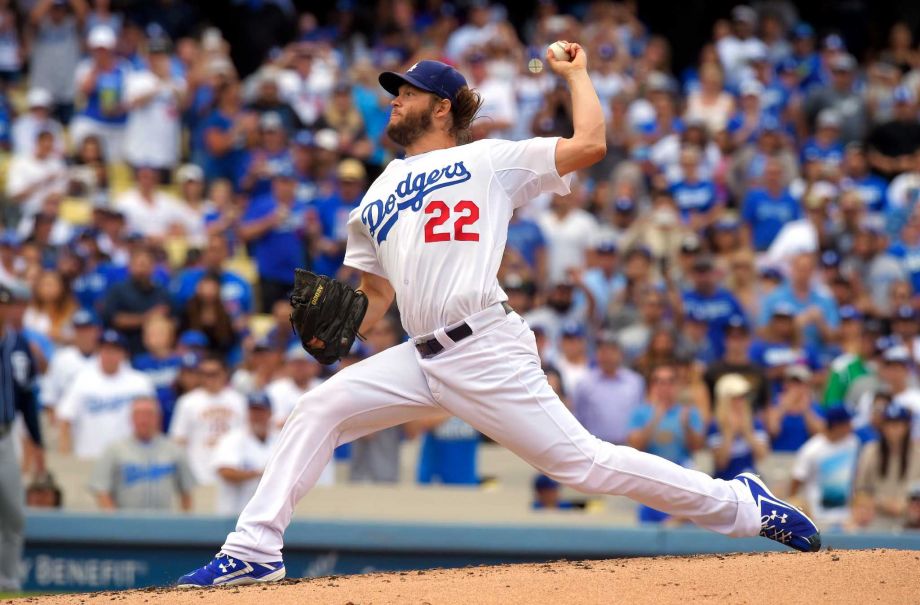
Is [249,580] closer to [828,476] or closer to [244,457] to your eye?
A: [244,457]

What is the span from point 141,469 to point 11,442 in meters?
1.08

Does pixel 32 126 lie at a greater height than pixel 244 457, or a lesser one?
greater

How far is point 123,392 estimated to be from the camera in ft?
34.3

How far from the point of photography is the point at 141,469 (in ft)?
31.7

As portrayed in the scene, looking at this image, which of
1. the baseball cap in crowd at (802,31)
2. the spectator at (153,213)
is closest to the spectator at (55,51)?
the spectator at (153,213)

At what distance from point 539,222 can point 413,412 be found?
7583mm

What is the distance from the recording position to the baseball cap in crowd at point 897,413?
31.1 feet

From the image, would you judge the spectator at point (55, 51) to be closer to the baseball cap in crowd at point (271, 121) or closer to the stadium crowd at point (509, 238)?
the stadium crowd at point (509, 238)

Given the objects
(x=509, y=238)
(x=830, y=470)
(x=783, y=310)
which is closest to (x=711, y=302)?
(x=783, y=310)

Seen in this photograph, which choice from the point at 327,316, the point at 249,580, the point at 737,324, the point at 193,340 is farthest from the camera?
the point at 193,340

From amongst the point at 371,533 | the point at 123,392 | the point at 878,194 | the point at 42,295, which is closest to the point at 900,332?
the point at 878,194

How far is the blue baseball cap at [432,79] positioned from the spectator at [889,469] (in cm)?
522

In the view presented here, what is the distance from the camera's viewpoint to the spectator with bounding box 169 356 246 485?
1022cm

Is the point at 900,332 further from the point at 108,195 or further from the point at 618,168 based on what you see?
the point at 108,195
